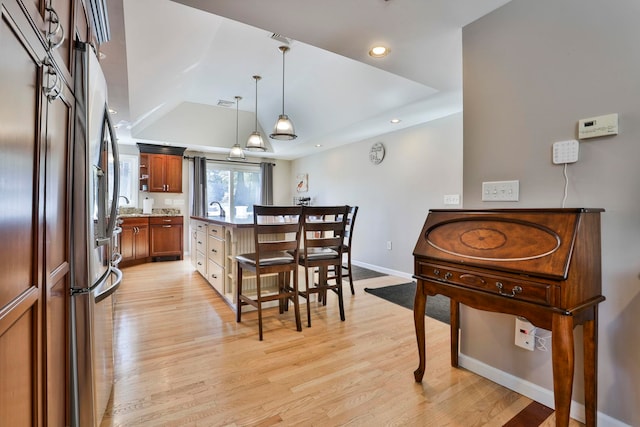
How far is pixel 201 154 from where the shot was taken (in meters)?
6.58

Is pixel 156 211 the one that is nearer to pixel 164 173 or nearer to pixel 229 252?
pixel 164 173

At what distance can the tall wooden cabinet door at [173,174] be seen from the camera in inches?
235

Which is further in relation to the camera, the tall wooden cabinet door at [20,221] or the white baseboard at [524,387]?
the white baseboard at [524,387]

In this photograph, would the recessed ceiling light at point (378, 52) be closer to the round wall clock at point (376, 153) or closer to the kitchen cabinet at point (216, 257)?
the kitchen cabinet at point (216, 257)

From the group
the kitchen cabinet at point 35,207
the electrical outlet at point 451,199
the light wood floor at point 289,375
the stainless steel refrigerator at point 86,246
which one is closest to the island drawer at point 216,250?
the light wood floor at point 289,375

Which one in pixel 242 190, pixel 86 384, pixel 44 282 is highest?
pixel 242 190

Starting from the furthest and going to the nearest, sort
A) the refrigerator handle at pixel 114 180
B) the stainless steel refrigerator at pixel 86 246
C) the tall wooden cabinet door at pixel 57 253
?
the refrigerator handle at pixel 114 180, the stainless steel refrigerator at pixel 86 246, the tall wooden cabinet door at pixel 57 253

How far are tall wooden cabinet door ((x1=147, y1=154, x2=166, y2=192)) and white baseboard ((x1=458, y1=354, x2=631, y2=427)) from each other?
18.7 feet

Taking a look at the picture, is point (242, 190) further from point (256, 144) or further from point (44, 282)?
point (44, 282)

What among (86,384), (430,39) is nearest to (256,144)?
(430,39)

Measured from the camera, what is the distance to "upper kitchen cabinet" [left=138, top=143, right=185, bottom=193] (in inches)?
228

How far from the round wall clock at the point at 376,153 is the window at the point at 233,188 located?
321cm

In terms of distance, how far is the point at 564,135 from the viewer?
5.15 feet

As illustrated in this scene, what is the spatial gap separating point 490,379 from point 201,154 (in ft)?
20.7
